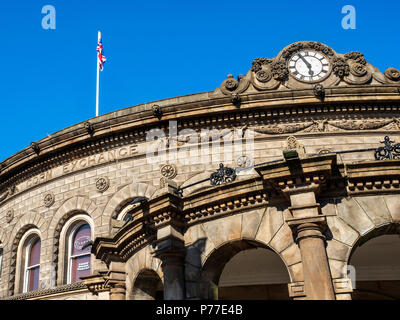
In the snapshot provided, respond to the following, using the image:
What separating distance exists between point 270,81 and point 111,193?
816 cm

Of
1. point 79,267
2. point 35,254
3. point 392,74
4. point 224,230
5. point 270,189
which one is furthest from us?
point 35,254

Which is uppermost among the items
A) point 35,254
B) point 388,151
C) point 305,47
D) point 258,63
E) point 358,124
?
point 305,47

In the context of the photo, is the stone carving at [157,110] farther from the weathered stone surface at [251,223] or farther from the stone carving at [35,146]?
the weathered stone surface at [251,223]

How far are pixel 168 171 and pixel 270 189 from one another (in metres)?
9.32

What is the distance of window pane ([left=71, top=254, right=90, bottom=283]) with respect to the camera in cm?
1988

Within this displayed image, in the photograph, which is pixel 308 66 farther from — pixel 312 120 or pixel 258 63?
pixel 312 120

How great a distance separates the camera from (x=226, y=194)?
36.2 ft

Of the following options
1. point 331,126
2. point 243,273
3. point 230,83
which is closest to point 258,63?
point 230,83

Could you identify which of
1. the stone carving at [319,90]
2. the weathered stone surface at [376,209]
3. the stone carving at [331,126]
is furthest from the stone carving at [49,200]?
the weathered stone surface at [376,209]

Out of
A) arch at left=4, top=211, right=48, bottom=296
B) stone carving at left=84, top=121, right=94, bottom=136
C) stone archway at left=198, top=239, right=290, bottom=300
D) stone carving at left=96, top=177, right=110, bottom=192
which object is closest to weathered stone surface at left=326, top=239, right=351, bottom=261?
stone archway at left=198, top=239, right=290, bottom=300

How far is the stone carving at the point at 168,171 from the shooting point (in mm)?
19391

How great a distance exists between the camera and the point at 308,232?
383 inches
